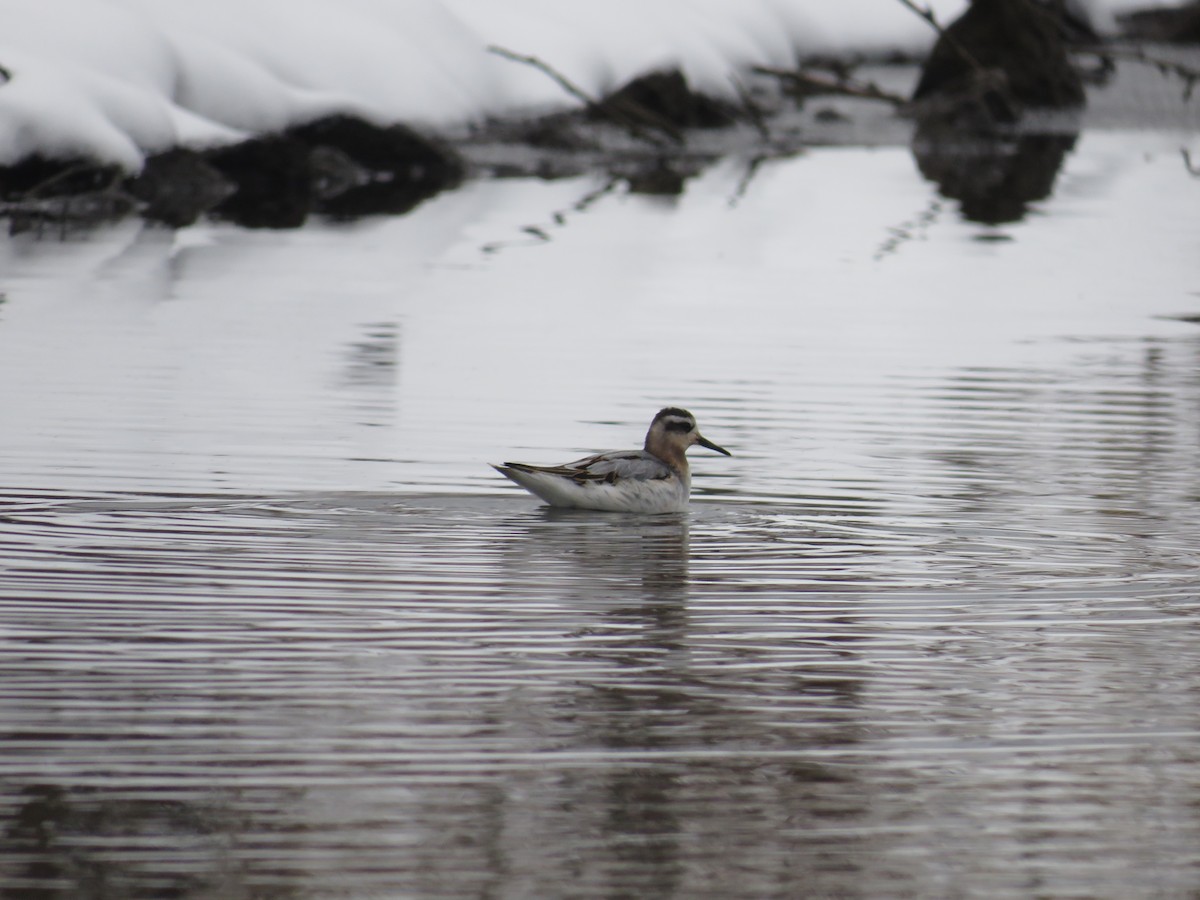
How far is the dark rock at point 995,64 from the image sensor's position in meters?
32.4

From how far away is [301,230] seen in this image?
19.8m

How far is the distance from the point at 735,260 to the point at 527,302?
10.7ft

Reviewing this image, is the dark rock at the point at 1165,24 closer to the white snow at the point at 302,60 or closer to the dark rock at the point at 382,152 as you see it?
the white snow at the point at 302,60

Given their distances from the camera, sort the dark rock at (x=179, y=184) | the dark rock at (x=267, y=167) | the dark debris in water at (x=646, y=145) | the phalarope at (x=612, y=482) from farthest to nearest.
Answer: the dark rock at (x=267, y=167)
the dark rock at (x=179, y=184)
the dark debris in water at (x=646, y=145)
the phalarope at (x=612, y=482)

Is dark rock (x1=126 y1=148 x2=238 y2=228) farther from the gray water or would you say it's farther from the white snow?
the gray water

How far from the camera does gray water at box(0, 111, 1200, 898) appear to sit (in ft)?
14.8

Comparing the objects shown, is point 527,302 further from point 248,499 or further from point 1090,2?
point 1090,2

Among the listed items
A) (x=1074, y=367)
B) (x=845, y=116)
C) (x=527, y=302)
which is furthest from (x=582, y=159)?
(x=1074, y=367)

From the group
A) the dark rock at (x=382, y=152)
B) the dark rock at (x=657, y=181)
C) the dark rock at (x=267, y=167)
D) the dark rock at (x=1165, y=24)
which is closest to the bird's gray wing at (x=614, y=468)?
the dark rock at (x=657, y=181)

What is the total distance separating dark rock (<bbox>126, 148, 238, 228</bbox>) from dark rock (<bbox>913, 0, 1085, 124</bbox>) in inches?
464

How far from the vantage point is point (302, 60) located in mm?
27062

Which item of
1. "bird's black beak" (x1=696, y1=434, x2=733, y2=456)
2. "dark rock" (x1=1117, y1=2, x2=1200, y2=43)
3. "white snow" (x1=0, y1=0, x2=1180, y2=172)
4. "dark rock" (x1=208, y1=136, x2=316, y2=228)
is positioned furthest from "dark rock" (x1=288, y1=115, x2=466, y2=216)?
"dark rock" (x1=1117, y1=2, x2=1200, y2=43)

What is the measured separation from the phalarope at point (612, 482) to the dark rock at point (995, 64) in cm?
2393

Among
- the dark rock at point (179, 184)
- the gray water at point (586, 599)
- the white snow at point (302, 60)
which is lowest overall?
the gray water at point (586, 599)
